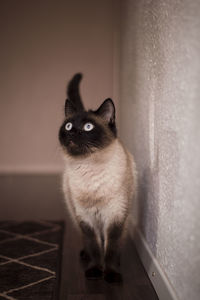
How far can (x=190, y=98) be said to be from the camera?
115 centimetres

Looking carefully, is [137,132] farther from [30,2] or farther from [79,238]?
[30,2]

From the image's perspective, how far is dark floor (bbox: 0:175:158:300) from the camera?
5.25 ft

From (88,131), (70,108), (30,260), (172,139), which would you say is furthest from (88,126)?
(30,260)

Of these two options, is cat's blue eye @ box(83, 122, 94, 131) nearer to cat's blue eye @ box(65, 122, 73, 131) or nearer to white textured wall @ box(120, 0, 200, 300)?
cat's blue eye @ box(65, 122, 73, 131)

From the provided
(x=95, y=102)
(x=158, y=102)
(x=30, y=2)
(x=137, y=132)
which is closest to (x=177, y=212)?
(x=158, y=102)

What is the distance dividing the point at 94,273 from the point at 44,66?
398 cm

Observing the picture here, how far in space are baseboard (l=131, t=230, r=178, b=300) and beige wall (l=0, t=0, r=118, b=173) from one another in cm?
326

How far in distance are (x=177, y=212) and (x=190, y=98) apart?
45cm

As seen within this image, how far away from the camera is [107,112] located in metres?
1.79

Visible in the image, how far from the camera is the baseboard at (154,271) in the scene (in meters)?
1.42

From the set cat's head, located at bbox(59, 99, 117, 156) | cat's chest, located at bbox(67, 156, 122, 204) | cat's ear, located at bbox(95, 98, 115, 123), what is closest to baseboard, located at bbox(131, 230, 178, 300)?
cat's chest, located at bbox(67, 156, 122, 204)

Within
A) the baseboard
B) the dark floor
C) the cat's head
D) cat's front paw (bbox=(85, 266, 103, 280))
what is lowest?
the dark floor

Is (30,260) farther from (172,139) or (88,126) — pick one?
(172,139)

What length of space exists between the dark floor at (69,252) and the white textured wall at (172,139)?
18 cm
